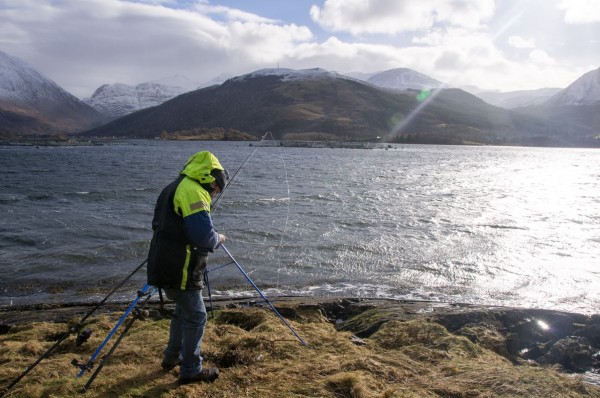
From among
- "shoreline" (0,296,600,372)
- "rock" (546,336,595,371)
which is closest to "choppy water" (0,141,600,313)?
"shoreline" (0,296,600,372)

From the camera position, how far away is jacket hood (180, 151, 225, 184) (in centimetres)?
543

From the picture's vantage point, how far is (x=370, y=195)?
1257 inches

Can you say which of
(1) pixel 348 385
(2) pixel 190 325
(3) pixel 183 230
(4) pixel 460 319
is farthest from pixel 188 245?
(4) pixel 460 319

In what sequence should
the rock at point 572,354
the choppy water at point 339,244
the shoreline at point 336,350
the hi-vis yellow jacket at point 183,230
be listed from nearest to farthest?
1. the hi-vis yellow jacket at point 183,230
2. the shoreline at point 336,350
3. the rock at point 572,354
4. the choppy water at point 339,244

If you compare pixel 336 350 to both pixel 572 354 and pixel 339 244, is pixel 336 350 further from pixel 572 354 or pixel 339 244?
pixel 339 244

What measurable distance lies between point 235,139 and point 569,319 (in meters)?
163

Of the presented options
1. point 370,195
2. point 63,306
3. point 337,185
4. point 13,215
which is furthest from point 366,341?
point 337,185

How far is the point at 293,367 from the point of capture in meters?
6.11

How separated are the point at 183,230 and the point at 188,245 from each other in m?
0.19

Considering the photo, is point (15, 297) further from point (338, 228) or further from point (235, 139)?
point (235, 139)

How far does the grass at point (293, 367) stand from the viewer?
17.9 ft

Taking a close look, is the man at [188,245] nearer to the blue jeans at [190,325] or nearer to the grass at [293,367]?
the blue jeans at [190,325]

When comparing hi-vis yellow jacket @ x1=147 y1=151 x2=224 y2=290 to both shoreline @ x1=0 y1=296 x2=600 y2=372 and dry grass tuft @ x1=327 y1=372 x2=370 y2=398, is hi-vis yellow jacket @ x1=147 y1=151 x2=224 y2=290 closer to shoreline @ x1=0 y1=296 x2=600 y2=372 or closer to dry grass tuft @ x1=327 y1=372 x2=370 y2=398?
dry grass tuft @ x1=327 y1=372 x2=370 y2=398

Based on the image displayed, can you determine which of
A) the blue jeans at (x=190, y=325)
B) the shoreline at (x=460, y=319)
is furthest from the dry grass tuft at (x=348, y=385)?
the shoreline at (x=460, y=319)
